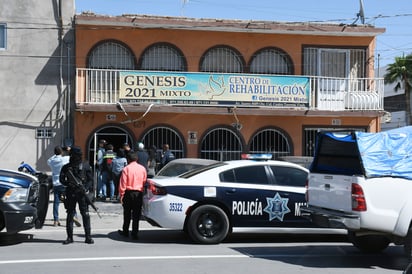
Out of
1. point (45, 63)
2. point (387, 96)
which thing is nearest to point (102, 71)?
point (45, 63)

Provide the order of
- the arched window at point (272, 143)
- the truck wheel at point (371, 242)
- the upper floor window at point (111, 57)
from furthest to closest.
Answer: the arched window at point (272, 143) → the upper floor window at point (111, 57) → the truck wheel at point (371, 242)

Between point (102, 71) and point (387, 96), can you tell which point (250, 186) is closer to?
point (102, 71)

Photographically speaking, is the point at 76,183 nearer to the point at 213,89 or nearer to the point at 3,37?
the point at 213,89

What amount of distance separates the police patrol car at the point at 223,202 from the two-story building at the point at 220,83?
29.1ft

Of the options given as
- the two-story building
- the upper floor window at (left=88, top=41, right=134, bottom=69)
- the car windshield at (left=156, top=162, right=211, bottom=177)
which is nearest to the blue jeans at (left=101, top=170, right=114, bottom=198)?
the two-story building

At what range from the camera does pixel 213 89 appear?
763 inches

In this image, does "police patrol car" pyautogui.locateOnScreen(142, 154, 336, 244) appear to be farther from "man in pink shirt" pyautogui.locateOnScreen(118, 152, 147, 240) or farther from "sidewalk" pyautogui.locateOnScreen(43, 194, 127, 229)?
"sidewalk" pyautogui.locateOnScreen(43, 194, 127, 229)

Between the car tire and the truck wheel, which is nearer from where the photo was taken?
the truck wheel

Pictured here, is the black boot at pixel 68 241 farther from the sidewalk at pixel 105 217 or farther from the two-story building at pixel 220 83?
the two-story building at pixel 220 83

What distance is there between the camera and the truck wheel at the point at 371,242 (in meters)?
9.70

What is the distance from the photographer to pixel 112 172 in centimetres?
1719

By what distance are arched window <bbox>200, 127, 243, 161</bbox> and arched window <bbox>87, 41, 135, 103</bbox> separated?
12.0 ft

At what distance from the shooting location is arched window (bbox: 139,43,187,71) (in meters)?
20.0

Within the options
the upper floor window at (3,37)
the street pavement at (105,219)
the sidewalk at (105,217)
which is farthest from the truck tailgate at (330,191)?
the upper floor window at (3,37)
